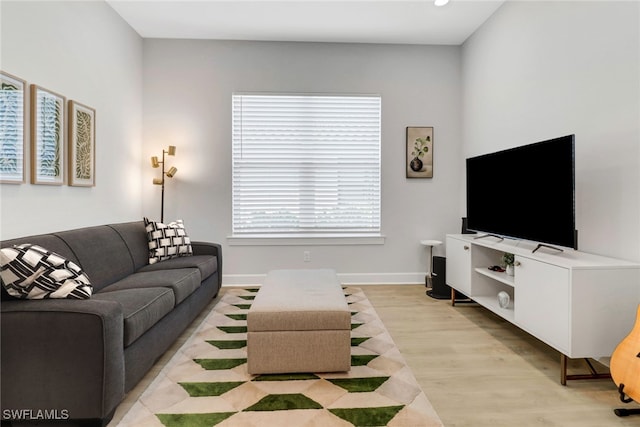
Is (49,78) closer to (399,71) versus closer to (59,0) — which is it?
(59,0)

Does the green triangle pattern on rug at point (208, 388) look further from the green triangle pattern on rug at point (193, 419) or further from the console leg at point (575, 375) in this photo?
the console leg at point (575, 375)

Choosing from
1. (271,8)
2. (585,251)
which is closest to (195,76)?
(271,8)

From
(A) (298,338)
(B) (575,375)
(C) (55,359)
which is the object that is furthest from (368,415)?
(C) (55,359)

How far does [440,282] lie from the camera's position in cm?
394

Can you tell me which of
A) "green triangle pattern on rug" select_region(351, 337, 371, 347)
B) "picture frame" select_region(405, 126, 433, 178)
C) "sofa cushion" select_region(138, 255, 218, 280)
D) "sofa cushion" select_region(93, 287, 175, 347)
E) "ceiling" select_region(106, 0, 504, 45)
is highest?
"ceiling" select_region(106, 0, 504, 45)

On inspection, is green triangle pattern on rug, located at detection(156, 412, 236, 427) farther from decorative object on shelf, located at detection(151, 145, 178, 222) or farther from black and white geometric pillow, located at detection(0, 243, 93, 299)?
decorative object on shelf, located at detection(151, 145, 178, 222)

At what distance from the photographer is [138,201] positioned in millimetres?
4289

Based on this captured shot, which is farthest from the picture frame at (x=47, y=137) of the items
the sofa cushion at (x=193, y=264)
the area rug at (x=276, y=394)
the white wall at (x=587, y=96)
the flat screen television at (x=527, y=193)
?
the white wall at (x=587, y=96)

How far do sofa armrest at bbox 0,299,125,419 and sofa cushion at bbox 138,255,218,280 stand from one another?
60.9 inches

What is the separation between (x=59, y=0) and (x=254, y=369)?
10.5ft

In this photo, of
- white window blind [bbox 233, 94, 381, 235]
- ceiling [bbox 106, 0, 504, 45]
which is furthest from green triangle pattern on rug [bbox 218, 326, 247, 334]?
ceiling [bbox 106, 0, 504, 45]

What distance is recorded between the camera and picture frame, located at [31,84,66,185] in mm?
2506

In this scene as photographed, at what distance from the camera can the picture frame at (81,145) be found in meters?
2.95

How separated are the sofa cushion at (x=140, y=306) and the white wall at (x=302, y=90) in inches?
80.3
